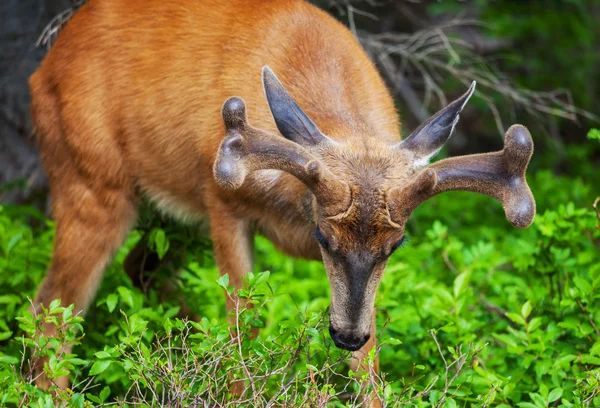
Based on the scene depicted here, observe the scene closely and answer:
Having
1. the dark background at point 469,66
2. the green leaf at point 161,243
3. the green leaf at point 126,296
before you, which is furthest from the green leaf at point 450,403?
the dark background at point 469,66

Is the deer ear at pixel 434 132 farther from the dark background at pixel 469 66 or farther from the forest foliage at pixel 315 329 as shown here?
the dark background at pixel 469 66

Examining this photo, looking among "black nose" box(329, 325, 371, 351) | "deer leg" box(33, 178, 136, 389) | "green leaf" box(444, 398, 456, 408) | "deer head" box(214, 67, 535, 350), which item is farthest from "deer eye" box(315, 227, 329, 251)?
"deer leg" box(33, 178, 136, 389)

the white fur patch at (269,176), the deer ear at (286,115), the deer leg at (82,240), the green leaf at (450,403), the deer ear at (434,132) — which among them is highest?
the deer ear at (286,115)

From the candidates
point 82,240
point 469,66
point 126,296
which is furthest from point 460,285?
point 469,66

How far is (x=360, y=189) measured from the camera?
190 inches

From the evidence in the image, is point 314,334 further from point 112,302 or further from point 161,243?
point 161,243

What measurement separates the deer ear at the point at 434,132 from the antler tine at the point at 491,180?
0.38 m

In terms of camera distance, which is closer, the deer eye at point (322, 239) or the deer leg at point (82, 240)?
the deer eye at point (322, 239)

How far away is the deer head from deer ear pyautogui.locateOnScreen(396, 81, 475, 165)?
31 centimetres

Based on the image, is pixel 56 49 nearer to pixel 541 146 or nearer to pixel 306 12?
pixel 306 12

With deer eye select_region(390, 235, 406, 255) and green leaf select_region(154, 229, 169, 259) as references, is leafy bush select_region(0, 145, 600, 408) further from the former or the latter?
deer eye select_region(390, 235, 406, 255)

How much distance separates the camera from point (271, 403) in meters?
3.99

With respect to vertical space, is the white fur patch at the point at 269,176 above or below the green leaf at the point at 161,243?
above

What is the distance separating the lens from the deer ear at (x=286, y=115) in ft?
→ 16.7
